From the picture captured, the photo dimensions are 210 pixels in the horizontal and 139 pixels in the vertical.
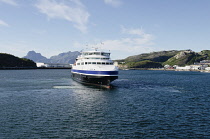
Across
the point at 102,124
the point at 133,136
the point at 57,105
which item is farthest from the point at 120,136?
the point at 57,105

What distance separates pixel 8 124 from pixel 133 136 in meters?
17.2

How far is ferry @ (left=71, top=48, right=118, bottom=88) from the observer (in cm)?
6206

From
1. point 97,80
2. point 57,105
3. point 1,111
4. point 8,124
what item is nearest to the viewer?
point 8,124

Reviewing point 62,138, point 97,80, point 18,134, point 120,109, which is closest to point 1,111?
point 18,134

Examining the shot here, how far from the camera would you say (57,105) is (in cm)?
3816

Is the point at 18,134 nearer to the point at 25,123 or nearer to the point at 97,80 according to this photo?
the point at 25,123

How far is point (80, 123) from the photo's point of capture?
26.8 meters

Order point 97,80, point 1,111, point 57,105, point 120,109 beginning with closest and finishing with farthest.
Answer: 1. point 1,111
2. point 120,109
3. point 57,105
4. point 97,80

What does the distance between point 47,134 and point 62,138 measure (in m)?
2.39

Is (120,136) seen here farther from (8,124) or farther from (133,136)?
(8,124)

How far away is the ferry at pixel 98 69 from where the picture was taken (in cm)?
6206

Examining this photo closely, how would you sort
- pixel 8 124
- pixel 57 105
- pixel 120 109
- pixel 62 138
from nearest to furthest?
pixel 62 138, pixel 8 124, pixel 120 109, pixel 57 105

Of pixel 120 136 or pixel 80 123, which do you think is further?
pixel 80 123

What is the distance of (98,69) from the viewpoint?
62938mm
